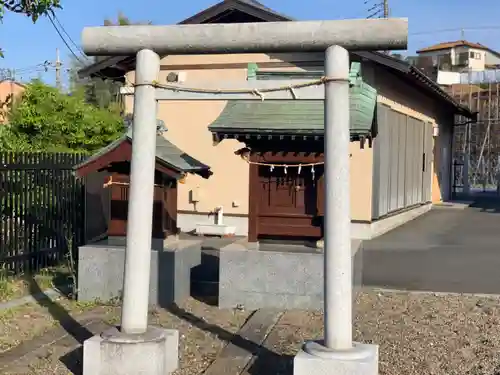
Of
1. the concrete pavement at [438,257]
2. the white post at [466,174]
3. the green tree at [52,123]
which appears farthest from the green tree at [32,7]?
the white post at [466,174]

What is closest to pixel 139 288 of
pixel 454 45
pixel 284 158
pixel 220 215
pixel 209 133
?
pixel 284 158

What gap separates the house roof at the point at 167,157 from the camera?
26.8 ft

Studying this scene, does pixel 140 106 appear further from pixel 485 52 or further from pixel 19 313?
pixel 485 52

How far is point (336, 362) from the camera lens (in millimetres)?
4758

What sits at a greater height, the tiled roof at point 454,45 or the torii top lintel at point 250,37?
the tiled roof at point 454,45

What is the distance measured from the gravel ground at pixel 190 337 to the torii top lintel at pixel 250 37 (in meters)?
2.72

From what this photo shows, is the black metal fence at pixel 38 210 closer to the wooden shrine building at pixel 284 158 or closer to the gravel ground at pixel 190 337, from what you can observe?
the gravel ground at pixel 190 337

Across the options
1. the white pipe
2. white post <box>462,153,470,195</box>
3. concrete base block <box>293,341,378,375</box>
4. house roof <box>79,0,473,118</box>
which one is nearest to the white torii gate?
concrete base block <box>293,341,378,375</box>

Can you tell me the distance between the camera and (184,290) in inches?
335

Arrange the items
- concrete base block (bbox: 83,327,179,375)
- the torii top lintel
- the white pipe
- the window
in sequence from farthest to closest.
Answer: the window < the white pipe < concrete base block (bbox: 83,327,179,375) < the torii top lintel

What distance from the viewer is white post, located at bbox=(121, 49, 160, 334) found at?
5.43 metres

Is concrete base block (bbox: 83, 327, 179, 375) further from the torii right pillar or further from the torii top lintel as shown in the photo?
the torii top lintel

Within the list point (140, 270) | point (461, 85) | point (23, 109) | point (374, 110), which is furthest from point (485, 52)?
point (140, 270)

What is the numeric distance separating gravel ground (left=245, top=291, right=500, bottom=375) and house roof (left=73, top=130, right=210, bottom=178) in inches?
88.2
